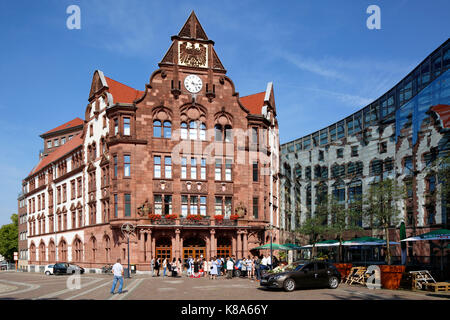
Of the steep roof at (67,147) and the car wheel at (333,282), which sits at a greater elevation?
the steep roof at (67,147)

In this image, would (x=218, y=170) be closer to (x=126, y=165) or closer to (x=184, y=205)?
(x=184, y=205)

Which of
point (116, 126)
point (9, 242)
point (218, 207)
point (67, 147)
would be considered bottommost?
point (9, 242)

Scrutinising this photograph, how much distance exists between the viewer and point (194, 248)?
5028 centimetres

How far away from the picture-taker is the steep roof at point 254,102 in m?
59.0

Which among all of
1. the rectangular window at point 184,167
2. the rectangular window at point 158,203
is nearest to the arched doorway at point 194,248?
the rectangular window at point 158,203

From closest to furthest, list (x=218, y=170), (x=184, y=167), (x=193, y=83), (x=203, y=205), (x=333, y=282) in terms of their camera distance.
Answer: (x=333, y=282) < (x=184, y=167) < (x=203, y=205) < (x=218, y=170) < (x=193, y=83)

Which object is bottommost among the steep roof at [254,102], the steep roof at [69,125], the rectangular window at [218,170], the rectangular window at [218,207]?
the rectangular window at [218,207]

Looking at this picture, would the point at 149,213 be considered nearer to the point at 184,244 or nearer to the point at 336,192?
the point at 184,244

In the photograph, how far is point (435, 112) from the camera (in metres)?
51.1

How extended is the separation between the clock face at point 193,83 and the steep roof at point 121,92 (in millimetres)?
6640

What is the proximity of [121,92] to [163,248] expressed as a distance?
60.0ft

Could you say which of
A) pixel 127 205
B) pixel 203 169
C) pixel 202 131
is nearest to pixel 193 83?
pixel 202 131

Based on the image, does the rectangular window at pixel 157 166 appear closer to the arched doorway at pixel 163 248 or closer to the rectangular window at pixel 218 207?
the arched doorway at pixel 163 248
